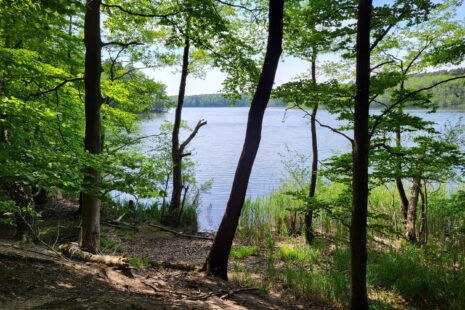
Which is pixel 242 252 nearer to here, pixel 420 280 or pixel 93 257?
pixel 420 280

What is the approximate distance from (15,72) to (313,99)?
5.25 m

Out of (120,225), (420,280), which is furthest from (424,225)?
(120,225)

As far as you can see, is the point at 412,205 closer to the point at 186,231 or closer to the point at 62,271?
the point at 186,231

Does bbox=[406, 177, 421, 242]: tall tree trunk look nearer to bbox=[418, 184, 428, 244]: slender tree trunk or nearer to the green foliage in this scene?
bbox=[418, 184, 428, 244]: slender tree trunk

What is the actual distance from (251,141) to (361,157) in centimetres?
192

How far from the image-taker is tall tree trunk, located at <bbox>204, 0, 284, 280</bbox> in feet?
16.4

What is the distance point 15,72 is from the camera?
538cm

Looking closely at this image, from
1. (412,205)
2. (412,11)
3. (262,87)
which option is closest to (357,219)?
(262,87)

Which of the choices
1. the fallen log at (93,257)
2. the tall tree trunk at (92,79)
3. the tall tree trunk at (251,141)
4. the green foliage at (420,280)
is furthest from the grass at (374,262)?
the tall tree trunk at (92,79)

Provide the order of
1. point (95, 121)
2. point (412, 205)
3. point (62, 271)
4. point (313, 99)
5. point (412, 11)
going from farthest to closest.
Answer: point (412, 205) < point (313, 99) < point (95, 121) < point (412, 11) < point (62, 271)

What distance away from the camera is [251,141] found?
17.6 ft

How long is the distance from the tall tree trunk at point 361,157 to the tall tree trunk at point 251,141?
1.45 m

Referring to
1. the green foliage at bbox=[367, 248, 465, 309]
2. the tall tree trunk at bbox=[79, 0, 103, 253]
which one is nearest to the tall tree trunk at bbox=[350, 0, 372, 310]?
the green foliage at bbox=[367, 248, 465, 309]

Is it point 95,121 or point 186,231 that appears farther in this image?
point 186,231
